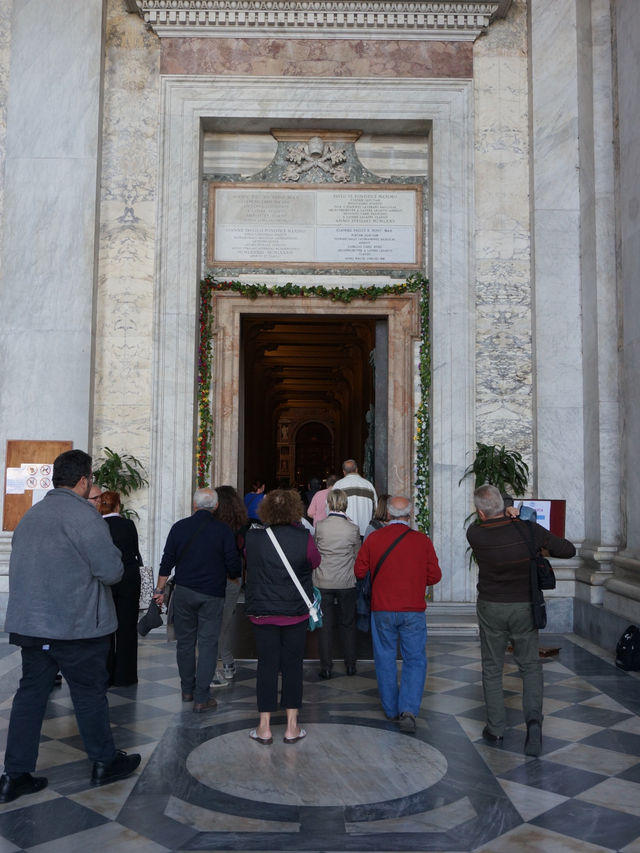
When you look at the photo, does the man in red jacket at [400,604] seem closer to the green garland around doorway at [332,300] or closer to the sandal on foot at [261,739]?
the sandal on foot at [261,739]

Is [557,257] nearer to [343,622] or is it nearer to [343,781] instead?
[343,622]

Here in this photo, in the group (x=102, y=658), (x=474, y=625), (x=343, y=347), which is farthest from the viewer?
(x=343, y=347)

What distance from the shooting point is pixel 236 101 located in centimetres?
966

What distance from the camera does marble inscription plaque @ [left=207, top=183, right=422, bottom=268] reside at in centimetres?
985

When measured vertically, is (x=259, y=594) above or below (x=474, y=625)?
above

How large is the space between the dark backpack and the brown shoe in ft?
11.5

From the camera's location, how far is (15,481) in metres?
8.90

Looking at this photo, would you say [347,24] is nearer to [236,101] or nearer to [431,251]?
[236,101]

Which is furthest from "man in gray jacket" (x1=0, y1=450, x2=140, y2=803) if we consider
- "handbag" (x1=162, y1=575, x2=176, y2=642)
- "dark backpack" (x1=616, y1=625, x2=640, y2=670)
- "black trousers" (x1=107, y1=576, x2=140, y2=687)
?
"dark backpack" (x1=616, y1=625, x2=640, y2=670)

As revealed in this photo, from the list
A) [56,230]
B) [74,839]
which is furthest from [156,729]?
[56,230]

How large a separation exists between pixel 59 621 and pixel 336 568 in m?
3.08

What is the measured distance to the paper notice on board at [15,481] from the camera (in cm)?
890

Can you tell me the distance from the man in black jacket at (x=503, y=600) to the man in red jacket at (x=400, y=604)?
0.48 metres

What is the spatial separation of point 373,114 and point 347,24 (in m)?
1.12
